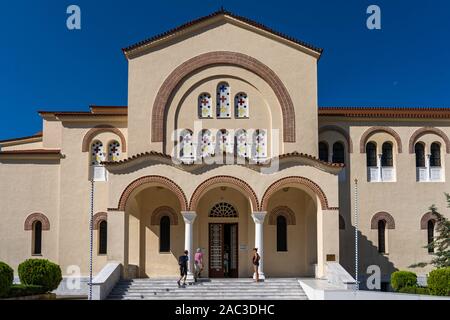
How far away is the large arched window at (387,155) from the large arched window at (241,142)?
23.5 feet

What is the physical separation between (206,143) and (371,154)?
27.7ft

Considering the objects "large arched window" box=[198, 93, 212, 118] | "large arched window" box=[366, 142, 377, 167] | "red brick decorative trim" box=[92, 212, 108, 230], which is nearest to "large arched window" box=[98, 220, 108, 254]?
"red brick decorative trim" box=[92, 212, 108, 230]

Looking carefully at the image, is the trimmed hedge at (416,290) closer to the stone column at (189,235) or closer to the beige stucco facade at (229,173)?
the beige stucco facade at (229,173)

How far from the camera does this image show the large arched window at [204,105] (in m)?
24.8

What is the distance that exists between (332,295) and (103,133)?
1391 centimetres

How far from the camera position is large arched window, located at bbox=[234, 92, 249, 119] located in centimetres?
2489

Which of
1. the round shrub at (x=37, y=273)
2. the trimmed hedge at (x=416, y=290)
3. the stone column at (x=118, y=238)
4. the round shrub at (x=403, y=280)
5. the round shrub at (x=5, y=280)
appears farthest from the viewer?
the round shrub at (x=403, y=280)

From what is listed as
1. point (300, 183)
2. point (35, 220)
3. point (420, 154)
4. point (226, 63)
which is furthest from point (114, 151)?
point (420, 154)

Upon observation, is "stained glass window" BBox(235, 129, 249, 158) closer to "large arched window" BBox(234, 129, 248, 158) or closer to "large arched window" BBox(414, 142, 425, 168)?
"large arched window" BBox(234, 129, 248, 158)

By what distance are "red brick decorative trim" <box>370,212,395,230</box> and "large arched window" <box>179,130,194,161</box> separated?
9382mm

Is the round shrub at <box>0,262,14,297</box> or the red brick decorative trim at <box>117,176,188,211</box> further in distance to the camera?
the red brick decorative trim at <box>117,176,188,211</box>

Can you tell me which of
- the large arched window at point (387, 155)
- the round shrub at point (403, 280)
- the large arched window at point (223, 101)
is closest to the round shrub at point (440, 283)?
the round shrub at point (403, 280)
